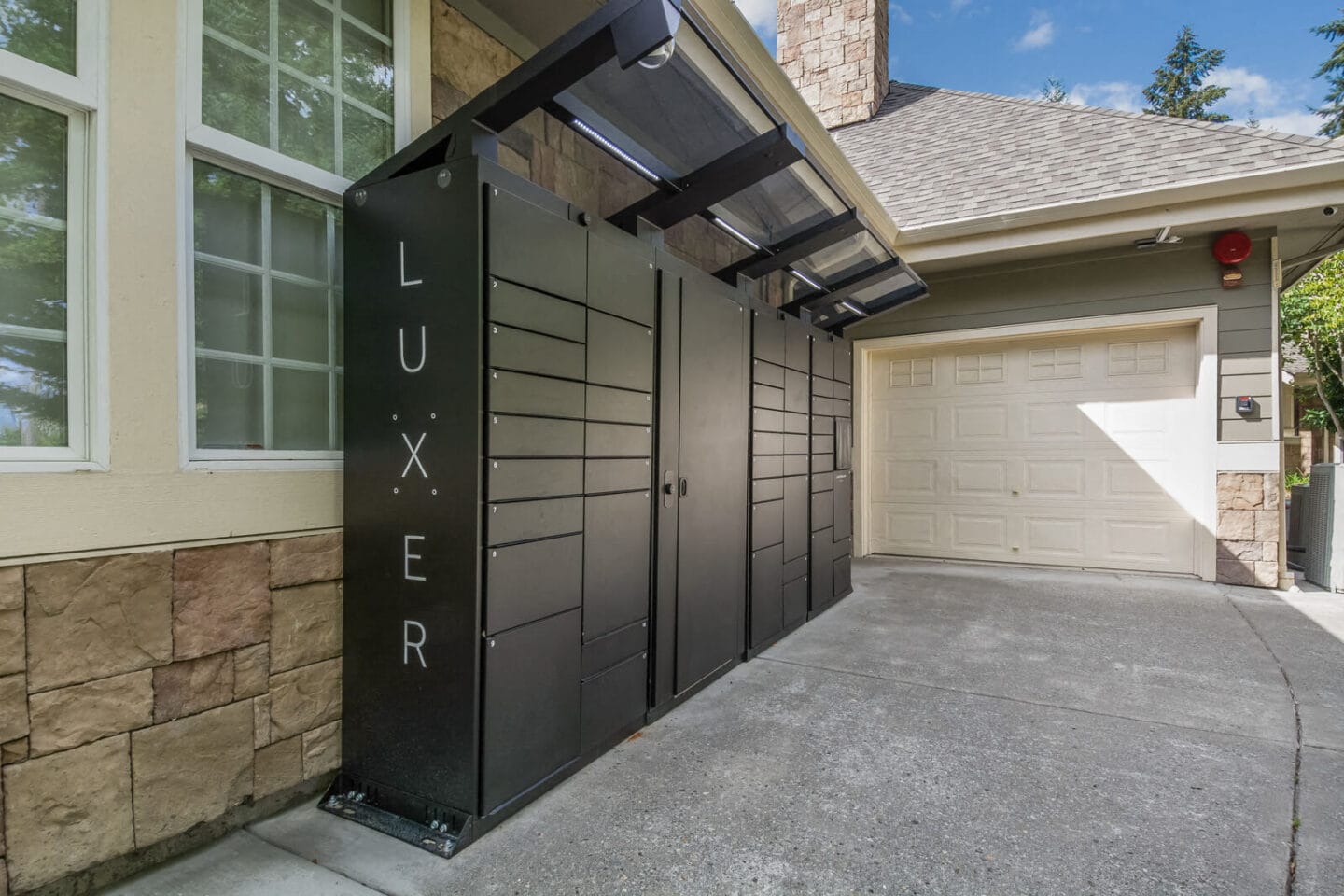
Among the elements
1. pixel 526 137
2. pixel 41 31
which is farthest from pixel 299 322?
pixel 526 137

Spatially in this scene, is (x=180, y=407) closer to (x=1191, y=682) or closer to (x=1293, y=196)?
(x=1191, y=682)

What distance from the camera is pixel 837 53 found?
8422 millimetres

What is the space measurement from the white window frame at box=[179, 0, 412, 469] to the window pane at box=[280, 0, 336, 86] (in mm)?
64

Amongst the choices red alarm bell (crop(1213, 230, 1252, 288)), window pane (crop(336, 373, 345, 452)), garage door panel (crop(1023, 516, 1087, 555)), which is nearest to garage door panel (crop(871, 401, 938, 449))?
garage door panel (crop(1023, 516, 1087, 555))

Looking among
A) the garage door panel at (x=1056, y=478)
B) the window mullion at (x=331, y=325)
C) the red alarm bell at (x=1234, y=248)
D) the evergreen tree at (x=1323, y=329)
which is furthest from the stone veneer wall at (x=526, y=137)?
the evergreen tree at (x=1323, y=329)

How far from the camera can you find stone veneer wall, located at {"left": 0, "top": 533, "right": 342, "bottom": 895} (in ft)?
5.02

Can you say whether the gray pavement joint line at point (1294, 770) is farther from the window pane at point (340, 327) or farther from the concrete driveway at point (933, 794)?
the window pane at point (340, 327)

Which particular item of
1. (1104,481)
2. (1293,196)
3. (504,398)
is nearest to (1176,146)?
(1293,196)

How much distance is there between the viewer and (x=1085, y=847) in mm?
1890

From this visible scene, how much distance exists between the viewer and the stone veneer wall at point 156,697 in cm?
153

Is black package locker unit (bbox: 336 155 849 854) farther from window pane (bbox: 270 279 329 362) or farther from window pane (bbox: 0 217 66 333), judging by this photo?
window pane (bbox: 0 217 66 333)

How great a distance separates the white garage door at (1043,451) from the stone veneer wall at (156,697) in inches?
228

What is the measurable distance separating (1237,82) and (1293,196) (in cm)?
2362

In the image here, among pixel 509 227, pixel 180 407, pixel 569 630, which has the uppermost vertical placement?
pixel 509 227
